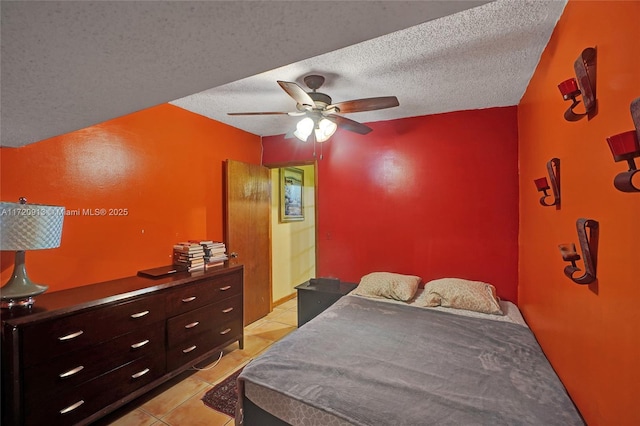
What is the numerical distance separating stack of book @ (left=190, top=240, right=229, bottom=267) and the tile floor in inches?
36.8

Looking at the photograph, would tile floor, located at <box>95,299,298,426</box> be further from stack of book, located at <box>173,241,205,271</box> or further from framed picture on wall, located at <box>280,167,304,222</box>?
framed picture on wall, located at <box>280,167,304,222</box>

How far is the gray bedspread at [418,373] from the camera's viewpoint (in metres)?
1.17

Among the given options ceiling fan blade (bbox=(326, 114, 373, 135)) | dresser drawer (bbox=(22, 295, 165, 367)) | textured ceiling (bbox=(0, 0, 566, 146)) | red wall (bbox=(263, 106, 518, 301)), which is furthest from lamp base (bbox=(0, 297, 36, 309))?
red wall (bbox=(263, 106, 518, 301))

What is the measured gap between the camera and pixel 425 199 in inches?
119

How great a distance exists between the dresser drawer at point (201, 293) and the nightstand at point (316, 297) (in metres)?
0.70

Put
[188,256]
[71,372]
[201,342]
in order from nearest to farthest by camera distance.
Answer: [71,372]
[201,342]
[188,256]

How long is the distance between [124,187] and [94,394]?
1507 millimetres

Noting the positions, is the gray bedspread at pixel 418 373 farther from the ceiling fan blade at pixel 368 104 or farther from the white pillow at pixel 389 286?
the ceiling fan blade at pixel 368 104

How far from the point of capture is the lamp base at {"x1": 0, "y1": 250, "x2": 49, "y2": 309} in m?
1.55

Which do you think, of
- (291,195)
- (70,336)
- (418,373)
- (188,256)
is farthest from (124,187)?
(418,373)

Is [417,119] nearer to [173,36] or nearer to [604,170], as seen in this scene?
[604,170]

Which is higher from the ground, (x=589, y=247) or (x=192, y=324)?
(x=589, y=247)

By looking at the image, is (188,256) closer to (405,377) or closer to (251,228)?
(251,228)

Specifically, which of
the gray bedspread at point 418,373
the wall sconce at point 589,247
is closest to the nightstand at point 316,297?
the gray bedspread at point 418,373
